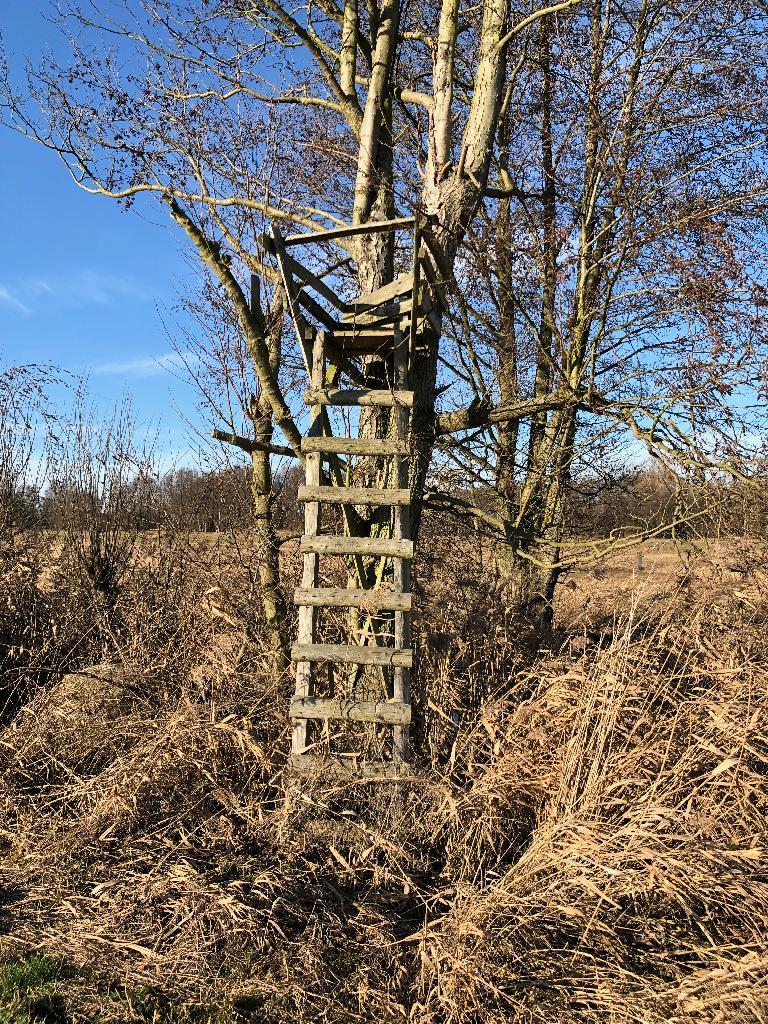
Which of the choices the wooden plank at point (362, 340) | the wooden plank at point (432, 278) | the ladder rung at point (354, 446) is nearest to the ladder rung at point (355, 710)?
the ladder rung at point (354, 446)

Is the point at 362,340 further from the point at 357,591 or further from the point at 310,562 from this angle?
the point at 357,591

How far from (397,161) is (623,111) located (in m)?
2.94

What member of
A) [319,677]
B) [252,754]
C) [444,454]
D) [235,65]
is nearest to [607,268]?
[444,454]

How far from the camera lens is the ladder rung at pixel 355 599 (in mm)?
4594

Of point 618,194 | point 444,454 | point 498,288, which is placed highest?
point 618,194

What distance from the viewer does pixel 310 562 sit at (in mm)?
4902

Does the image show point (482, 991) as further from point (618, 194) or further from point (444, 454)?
point (618, 194)

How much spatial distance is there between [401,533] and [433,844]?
6.19ft

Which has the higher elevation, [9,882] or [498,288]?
[498,288]

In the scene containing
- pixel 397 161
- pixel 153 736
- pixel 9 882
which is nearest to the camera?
pixel 9 882

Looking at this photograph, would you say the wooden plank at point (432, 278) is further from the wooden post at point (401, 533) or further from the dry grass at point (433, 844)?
the dry grass at point (433, 844)

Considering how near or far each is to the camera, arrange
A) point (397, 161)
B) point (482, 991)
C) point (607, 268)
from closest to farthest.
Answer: point (482, 991)
point (607, 268)
point (397, 161)

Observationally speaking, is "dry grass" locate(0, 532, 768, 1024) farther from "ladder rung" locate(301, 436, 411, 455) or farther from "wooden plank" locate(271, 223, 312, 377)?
"wooden plank" locate(271, 223, 312, 377)

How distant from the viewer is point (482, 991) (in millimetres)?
3098
